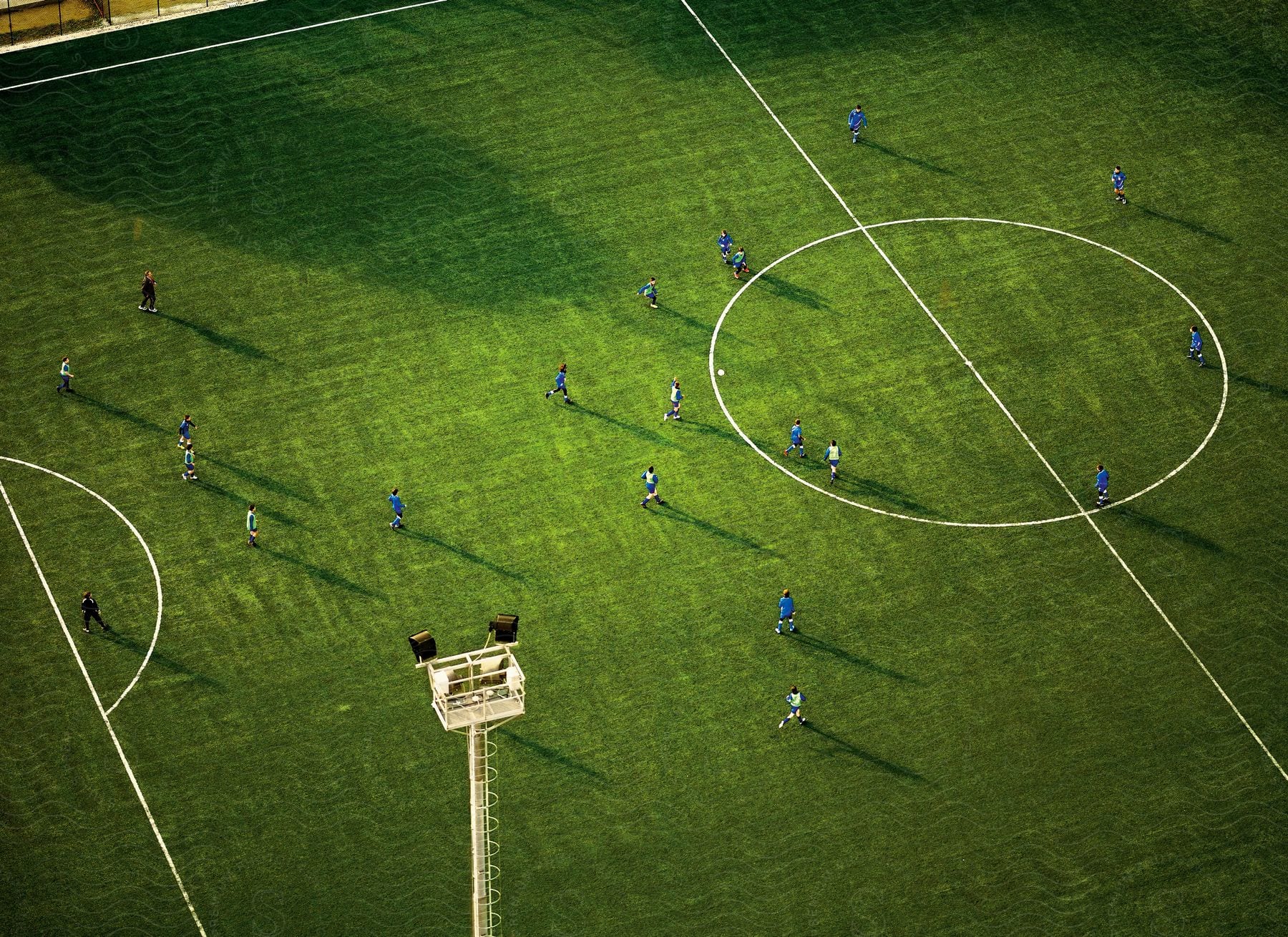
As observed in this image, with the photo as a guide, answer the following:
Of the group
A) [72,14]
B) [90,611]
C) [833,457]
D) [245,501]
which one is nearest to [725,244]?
[833,457]

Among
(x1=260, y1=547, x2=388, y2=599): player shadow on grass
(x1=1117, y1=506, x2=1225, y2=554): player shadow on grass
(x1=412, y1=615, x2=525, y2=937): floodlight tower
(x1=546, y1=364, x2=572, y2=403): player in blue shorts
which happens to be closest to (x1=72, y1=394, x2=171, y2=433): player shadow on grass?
(x1=260, y1=547, x2=388, y2=599): player shadow on grass

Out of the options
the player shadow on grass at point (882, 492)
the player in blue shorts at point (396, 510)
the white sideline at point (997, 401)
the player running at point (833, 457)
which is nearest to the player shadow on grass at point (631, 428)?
the player running at point (833, 457)

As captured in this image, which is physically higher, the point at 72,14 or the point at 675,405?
the point at 72,14

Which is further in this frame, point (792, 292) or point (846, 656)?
point (792, 292)

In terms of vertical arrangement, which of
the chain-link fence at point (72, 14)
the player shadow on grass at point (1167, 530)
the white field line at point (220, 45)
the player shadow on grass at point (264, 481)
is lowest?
the player shadow on grass at point (1167, 530)

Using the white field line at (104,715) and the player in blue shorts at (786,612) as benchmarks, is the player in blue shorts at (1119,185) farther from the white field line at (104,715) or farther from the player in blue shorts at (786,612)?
the white field line at (104,715)

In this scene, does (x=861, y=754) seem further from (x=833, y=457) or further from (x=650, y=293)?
(x=650, y=293)
